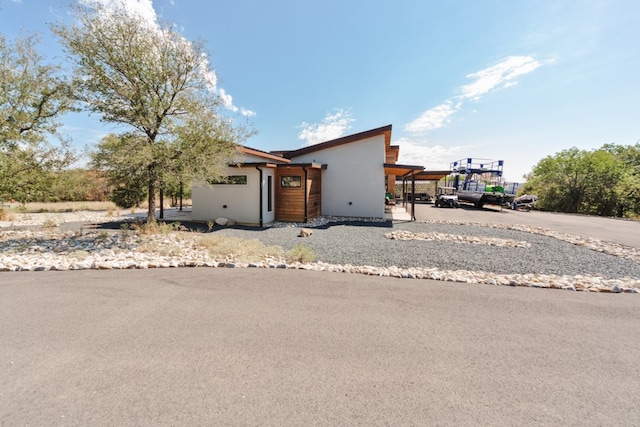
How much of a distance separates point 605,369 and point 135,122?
32.4 ft

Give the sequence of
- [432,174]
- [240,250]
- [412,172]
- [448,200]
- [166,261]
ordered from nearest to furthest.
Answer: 1. [166,261]
2. [240,250]
3. [412,172]
4. [432,174]
5. [448,200]

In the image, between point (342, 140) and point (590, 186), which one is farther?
point (590, 186)

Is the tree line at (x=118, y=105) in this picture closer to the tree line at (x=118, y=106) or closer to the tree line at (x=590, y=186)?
the tree line at (x=118, y=106)

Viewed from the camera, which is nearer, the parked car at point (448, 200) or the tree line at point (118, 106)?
the tree line at point (118, 106)

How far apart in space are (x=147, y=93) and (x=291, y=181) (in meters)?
6.08

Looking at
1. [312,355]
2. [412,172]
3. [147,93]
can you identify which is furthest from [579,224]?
[147,93]

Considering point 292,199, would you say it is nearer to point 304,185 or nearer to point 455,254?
point 304,185

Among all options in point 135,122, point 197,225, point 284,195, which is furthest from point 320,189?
point 135,122

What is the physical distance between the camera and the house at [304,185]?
11.1 m

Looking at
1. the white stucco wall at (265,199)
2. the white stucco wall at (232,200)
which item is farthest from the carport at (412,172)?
the white stucco wall at (232,200)

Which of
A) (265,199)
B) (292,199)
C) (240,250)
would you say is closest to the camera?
(240,250)

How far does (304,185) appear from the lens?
1177 cm

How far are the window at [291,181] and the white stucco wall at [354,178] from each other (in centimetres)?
265

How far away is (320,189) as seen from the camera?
46.6 ft
